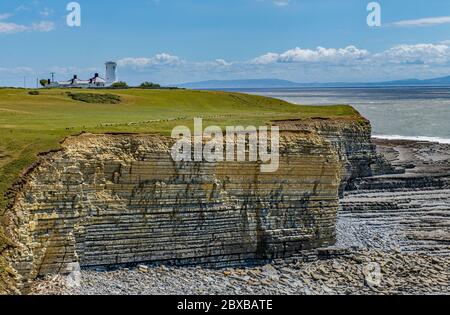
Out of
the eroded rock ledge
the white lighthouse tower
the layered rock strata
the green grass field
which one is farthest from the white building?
the eroded rock ledge

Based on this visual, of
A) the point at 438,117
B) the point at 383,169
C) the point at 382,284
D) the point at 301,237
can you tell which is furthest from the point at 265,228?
the point at 438,117

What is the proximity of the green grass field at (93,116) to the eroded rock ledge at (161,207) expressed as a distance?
1452mm

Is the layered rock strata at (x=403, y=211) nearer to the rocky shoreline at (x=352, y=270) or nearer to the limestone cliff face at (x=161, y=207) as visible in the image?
the rocky shoreline at (x=352, y=270)

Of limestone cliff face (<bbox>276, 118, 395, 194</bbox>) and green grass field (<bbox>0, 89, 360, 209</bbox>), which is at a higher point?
green grass field (<bbox>0, 89, 360, 209</bbox>)

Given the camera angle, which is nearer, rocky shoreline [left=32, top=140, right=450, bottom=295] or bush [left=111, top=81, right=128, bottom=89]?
rocky shoreline [left=32, top=140, right=450, bottom=295]

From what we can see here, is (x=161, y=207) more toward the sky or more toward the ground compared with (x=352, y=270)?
more toward the sky

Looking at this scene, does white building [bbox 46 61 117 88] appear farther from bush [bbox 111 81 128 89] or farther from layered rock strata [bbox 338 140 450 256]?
layered rock strata [bbox 338 140 450 256]

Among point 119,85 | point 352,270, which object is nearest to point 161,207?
point 352,270

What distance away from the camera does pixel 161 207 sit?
30266 millimetres

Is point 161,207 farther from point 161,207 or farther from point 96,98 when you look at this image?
point 96,98

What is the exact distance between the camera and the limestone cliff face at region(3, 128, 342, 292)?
2711 centimetres

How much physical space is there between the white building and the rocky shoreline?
55.6 meters
